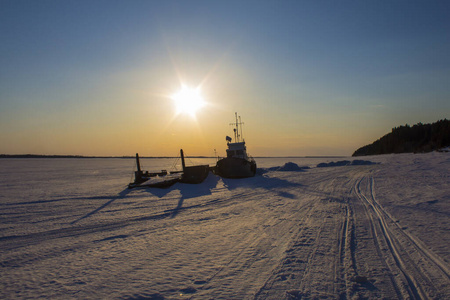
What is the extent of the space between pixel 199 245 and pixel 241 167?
887 inches

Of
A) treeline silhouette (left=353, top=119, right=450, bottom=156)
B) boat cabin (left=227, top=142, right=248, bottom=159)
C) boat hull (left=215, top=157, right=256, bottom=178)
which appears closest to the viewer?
boat hull (left=215, top=157, right=256, bottom=178)

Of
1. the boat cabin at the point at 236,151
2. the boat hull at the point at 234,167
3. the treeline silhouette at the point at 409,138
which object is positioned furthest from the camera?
the treeline silhouette at the point at 409,138

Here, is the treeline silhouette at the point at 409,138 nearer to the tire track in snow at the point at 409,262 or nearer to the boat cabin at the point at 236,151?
the boat cabin at the point at 236,151

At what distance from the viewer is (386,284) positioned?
4.22 meters

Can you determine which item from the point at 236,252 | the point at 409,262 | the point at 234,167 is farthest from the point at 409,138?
the point at 236,252

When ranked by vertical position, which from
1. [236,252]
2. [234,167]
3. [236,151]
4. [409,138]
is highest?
[409,138]

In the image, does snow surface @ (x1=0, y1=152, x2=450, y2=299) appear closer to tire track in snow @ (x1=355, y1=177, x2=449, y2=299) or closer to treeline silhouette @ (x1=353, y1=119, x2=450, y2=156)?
tire track in snow @ (x1=355, y1=177, x2=449, y2=299)

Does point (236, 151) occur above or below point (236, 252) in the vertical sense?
above

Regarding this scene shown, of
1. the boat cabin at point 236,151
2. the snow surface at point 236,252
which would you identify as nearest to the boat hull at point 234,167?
the boat cabin at point 236,151

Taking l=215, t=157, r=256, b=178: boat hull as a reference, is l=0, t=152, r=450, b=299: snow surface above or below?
below

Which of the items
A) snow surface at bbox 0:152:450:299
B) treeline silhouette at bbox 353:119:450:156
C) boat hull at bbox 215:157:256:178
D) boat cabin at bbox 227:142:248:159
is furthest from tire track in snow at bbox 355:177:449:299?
treeline silhouette at bbox 353:119:450:156

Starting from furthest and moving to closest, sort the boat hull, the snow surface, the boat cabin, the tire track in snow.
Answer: the boat cabin < the boat hull < the snow surface < the tire track in snow

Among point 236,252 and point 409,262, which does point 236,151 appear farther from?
point 409,262

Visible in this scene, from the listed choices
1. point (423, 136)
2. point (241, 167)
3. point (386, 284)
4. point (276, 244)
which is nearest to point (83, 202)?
point (276, 244)
